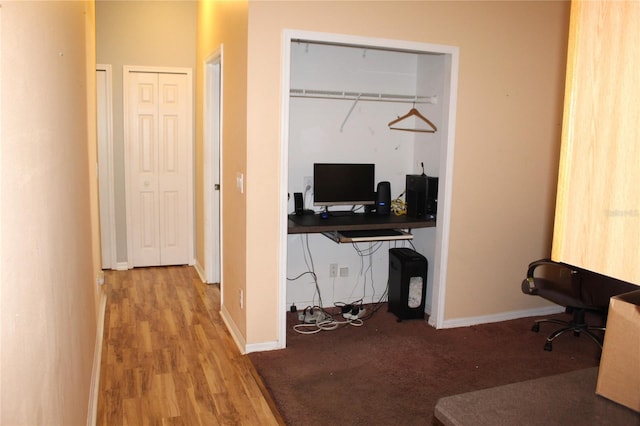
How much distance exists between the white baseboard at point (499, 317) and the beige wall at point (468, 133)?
4 centimetres

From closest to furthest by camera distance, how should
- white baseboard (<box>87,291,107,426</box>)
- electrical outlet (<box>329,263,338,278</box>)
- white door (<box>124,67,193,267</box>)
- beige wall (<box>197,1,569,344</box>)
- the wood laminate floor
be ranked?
white baseboard (<box>87,291,107,426</box>), the wood laminate floor, beige wall (<box>197,1,569,344</box>), electrical outlet (<box>329,263,338,278</box>), white door (<box>124,67,193,267</box>)

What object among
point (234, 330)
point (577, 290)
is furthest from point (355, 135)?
point (577, 290)

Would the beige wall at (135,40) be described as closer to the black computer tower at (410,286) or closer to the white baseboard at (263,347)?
the white baseboard at (263,347)

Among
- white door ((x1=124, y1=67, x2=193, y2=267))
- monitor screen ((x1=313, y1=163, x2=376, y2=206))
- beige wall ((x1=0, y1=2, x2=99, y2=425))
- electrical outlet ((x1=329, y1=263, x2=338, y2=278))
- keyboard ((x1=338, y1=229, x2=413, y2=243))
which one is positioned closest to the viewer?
beige wall ((x1=0, y1=2, x2=99, y2=425))

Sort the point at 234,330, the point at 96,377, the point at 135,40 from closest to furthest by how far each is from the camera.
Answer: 1. the point at 96,377
2. the point at 234,330
3. the point at 135,40

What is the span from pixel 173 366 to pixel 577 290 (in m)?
2.76

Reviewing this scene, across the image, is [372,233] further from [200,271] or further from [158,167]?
[158,167]

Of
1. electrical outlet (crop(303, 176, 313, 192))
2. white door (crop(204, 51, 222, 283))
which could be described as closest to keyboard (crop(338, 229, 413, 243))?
electrical outlet (crop(303, 176, 313, 192))

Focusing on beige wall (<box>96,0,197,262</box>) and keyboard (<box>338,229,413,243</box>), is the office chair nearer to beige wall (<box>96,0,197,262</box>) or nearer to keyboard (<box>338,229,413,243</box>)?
keyboard (<box>338,229,413,243</box>)

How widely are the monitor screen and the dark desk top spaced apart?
14 centimetres

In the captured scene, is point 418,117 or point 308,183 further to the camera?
point 418,117

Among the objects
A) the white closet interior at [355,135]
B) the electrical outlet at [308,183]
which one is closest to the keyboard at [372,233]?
the white closet interior at [355,135]

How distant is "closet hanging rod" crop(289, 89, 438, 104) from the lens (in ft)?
13.4

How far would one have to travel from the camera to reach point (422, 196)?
4.21 m
